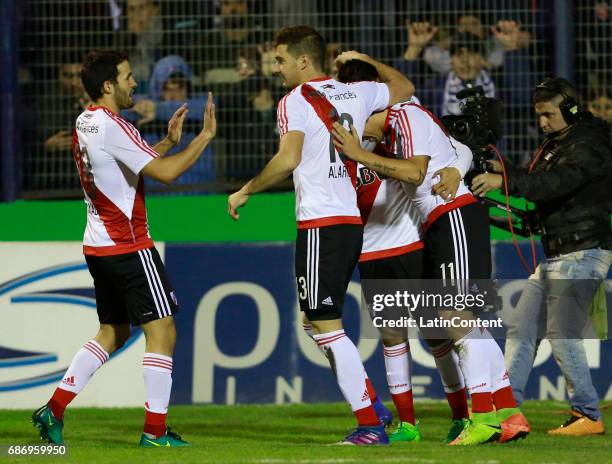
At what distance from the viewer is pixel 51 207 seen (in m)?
10.8

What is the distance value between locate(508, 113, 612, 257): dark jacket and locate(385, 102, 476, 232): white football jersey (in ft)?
2.54

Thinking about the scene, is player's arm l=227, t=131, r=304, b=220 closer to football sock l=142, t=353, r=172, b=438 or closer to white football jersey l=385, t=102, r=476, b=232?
white football jersey l=385, t=102, r=476, b=232

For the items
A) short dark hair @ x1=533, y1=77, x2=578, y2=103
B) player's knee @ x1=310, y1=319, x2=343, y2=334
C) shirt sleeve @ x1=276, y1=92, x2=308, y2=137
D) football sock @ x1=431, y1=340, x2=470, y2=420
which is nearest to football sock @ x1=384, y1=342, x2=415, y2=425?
football sock @ x1=431, y1=340, x2=470, y2=420

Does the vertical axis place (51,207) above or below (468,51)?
below

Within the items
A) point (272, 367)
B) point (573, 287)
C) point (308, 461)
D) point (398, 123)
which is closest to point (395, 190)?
point (398, 123)

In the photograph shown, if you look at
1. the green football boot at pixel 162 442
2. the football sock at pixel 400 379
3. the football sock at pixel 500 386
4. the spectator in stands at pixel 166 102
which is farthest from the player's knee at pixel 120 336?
the spectator in stands at pixel 166 102

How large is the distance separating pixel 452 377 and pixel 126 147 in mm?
2291

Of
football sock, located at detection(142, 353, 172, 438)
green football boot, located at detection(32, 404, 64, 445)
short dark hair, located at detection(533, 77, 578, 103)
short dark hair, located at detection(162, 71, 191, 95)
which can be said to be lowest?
green football boot, located at detection(32, 404, 64, 445)

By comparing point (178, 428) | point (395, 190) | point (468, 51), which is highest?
point (468, 51)

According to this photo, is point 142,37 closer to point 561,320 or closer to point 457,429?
point 561,320

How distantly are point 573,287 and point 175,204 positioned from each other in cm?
360

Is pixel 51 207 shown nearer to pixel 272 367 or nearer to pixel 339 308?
pixel 272 367

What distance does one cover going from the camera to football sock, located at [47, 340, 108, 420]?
7613 mm

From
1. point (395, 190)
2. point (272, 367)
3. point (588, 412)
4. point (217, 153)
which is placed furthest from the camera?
point (217, 153)
